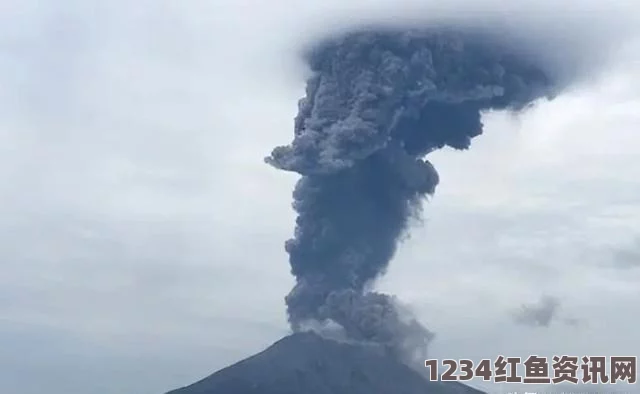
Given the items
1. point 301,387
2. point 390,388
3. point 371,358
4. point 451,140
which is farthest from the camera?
point 301,387

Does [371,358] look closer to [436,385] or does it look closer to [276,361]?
[436,385]

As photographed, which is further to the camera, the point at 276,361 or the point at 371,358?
the point at 276,361

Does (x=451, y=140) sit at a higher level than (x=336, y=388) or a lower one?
higher

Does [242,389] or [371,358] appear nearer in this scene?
[371,358]

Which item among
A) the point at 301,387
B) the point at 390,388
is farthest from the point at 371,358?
the point at 301,387

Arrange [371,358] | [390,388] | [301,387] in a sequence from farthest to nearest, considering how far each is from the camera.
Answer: [301,387]
[390,388]
[371,358]

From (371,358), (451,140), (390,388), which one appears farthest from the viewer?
(390,388)

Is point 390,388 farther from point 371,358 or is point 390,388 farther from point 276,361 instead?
point 276,361

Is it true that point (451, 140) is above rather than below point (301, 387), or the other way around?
above

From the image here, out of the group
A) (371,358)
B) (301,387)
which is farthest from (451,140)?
(301,387)
